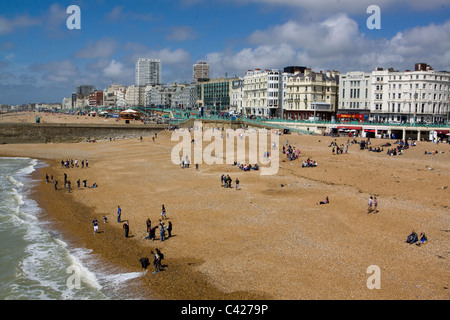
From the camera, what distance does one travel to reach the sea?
46.2 ft

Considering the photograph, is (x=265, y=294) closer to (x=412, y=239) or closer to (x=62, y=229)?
(x=412, y=239)

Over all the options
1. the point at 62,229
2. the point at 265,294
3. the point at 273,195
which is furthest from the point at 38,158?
the point at 265,294

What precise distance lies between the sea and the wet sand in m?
0.78

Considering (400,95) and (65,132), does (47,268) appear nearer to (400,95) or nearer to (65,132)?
(400,95)

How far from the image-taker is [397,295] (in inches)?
490

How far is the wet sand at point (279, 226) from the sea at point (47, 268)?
30.8 inches

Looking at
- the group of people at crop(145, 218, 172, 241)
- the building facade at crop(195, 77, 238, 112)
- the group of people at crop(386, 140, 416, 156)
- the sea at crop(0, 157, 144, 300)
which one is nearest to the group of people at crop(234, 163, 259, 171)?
the group of people at crop(386, 140, 416, 156)

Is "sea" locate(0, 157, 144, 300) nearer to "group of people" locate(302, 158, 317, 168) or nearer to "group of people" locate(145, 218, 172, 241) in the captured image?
"group of people" locate(145, 218, 172, 241)

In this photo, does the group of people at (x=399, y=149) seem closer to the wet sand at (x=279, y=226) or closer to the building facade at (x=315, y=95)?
the wet sand at (x=279, y=226)

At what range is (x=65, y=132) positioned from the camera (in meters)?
72.8

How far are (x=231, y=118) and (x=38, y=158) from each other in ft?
109

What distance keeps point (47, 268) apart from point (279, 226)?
10.9 m

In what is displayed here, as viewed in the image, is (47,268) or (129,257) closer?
(47,268)

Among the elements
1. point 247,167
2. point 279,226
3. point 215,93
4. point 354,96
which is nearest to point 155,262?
point 279,226
